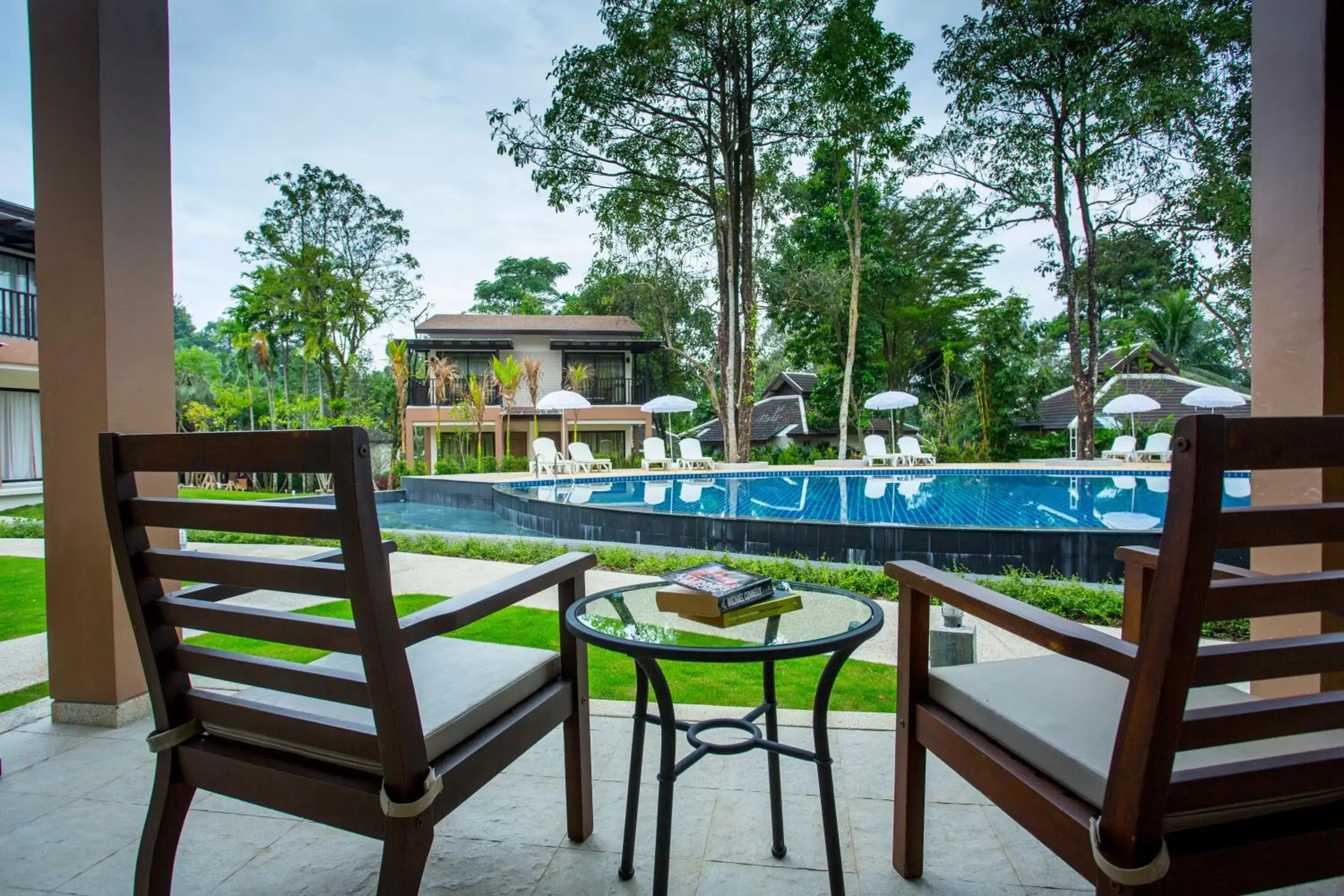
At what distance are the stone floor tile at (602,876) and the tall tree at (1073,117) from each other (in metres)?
19.3

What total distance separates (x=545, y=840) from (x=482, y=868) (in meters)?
0.18

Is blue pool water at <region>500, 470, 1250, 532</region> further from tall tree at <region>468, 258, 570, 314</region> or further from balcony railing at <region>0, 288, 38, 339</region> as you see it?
tall tree at <region>468, 258, 570, 314</region>

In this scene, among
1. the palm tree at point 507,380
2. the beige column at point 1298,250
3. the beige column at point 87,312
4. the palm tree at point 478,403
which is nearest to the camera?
the beige column at point 1298,250

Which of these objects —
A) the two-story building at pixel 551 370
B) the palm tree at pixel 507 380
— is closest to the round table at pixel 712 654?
the palm tree at pixel 507 380

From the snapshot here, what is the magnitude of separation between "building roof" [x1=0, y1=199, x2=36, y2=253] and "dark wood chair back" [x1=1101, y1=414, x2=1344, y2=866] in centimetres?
1660

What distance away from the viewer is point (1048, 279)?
65.7 ft

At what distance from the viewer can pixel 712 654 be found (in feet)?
4.68

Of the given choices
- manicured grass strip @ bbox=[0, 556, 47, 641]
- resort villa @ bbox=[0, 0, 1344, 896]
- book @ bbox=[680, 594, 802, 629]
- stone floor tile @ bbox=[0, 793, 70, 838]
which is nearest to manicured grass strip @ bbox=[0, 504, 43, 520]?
manicured grass strip @ bbox=[0, 556, 47, 641]

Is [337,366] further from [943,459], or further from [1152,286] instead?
[1152,286]

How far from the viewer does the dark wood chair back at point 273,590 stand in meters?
1.13

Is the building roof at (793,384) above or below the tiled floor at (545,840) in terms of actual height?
above

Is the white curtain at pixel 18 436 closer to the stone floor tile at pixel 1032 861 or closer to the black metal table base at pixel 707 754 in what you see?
the black metal table base at pixel 707 754

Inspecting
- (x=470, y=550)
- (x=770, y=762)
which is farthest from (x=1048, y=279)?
(x=770, y=762)

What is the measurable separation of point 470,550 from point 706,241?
16.4m
